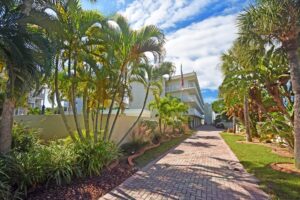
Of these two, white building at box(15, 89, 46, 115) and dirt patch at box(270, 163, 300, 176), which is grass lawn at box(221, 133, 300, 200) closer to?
dirt patch at box(270, 163, 300, 176)

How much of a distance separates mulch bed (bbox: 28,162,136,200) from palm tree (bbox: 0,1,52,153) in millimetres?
2644

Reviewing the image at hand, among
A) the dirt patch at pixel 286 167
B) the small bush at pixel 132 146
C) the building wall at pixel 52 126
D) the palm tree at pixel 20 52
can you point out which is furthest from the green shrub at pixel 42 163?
the dirt patch at pixel 286 167

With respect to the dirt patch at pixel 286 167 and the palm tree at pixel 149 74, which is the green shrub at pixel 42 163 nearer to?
the palm tree at pixel 149 74

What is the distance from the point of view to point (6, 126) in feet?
23.3

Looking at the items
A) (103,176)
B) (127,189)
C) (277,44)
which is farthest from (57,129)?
(277,44)

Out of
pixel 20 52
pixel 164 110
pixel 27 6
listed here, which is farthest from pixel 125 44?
pixel 164 110

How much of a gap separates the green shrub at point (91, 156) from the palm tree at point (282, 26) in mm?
7142

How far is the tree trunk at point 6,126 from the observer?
274 inches

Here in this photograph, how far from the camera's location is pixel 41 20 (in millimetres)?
6773

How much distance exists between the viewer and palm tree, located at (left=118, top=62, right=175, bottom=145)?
12816mm

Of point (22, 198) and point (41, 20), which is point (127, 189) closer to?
point (22, 198)

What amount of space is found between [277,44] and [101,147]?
27.3ft

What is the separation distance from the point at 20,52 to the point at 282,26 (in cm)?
891

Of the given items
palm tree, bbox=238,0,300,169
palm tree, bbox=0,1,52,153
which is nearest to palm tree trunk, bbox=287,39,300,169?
palm tree, bbox=238,0,300,169
